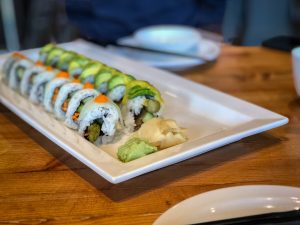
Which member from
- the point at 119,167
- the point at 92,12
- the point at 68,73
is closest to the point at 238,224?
the point at 119,167

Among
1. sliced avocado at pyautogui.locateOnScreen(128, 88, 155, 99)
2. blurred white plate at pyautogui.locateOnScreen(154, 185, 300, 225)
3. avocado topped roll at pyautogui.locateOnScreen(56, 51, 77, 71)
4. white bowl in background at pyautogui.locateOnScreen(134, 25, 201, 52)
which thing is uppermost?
sliced avocado at pyautogui.locateOnScreen(128, 88, 155, 99)

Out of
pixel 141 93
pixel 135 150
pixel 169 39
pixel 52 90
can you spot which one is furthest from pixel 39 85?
pixel 169 39

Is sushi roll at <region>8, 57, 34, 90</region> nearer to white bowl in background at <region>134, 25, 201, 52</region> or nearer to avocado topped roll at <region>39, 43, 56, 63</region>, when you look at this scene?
avocado topped roll at <region>39, 43, 56, 63</region>

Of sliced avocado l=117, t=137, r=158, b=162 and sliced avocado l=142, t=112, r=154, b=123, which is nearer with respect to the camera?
sliced avocado l=117, t=137, r=158, b=162

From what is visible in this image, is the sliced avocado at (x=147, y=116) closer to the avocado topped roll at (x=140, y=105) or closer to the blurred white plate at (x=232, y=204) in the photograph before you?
the avocado topped roll at (x=140, y=105)

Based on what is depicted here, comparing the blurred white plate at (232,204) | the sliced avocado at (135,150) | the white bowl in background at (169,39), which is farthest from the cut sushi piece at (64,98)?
the white bowl in background at (169,39)

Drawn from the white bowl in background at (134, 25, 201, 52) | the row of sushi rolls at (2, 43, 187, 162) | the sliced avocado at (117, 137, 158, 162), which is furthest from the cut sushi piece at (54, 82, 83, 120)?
the white bowl in background at (134, 25, 201, 52)
